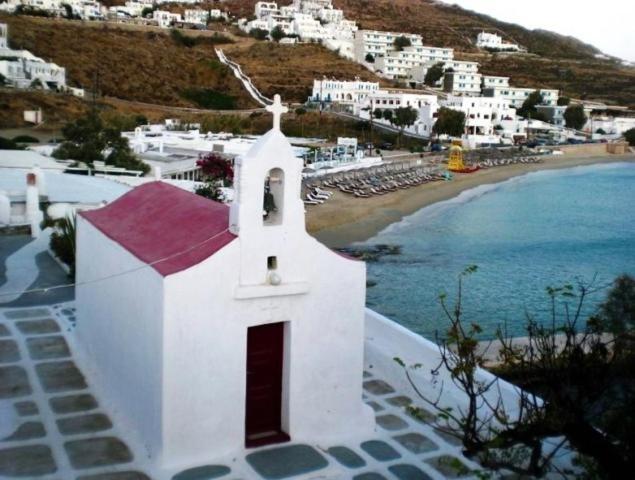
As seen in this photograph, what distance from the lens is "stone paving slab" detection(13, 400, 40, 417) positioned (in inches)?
352

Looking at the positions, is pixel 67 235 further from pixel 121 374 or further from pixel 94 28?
pixel 94 28

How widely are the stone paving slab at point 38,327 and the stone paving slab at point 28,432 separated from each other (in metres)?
3.44

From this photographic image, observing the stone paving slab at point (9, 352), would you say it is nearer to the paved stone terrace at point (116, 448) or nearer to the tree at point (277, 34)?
the paved stone terrace at point (116, 448)

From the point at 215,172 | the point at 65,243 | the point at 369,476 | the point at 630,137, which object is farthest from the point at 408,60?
the point at 369,476

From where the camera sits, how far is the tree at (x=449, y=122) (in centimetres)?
8088

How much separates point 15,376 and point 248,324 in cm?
413

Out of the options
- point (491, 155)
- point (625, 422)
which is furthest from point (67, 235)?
point (491, 155)

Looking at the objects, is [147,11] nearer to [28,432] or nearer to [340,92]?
[340,92]

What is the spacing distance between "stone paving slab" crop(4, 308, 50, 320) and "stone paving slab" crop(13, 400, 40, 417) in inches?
141

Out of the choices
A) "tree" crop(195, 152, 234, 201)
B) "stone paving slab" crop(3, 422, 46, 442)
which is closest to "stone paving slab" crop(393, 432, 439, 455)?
"stone paving slab" crop(3, 422, 46, 442)

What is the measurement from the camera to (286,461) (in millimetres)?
7941

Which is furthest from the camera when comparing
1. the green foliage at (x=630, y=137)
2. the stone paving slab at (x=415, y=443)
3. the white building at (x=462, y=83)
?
the white building at (x=462, y=83)

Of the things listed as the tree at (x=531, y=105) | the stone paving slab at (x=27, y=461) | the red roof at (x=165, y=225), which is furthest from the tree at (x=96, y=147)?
the tree at (x=531, y=105)

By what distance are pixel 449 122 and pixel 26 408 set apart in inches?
2980
